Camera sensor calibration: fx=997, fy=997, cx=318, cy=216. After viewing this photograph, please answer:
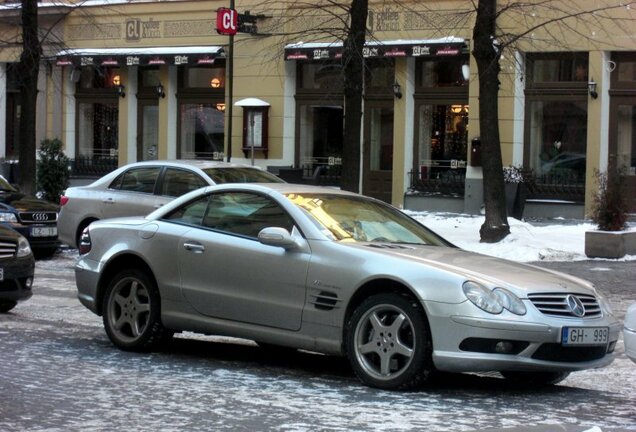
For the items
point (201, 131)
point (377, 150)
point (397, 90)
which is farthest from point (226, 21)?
point (201, 131)

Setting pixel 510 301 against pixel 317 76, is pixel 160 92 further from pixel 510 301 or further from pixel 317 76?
pixel 510 301

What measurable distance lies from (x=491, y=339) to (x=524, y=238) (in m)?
11.6

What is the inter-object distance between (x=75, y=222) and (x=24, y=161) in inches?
239

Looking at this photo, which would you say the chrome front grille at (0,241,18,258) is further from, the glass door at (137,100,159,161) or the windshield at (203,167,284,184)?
the glass door at (137,100,159,161)

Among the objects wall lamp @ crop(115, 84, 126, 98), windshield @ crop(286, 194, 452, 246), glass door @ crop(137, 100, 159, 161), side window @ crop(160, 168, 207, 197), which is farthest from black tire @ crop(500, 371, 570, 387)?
wall lamp @ crop(115, 84, 126, 98)

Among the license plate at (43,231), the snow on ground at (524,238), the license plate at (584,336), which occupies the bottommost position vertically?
the snow on ground at (524,238)

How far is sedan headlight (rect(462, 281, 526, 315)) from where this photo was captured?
696 cm

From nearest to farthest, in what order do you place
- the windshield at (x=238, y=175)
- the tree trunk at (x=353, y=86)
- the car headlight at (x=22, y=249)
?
the car headlight at (x=22, y=249), the windshield at (x=238, y=175), the tree trunk at (x=353, y=86)

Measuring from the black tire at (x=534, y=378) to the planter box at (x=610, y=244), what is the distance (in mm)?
9333

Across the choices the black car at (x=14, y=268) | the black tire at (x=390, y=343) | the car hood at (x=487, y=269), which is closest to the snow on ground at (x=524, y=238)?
the black car at (x=14, y=268)

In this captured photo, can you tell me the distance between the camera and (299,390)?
740 cm

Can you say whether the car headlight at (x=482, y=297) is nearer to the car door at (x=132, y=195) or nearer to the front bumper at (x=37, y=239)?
the car door at (x=132, y=195)

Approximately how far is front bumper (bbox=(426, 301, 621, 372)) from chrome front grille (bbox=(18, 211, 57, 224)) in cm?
1136

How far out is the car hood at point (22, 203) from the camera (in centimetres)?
1698
